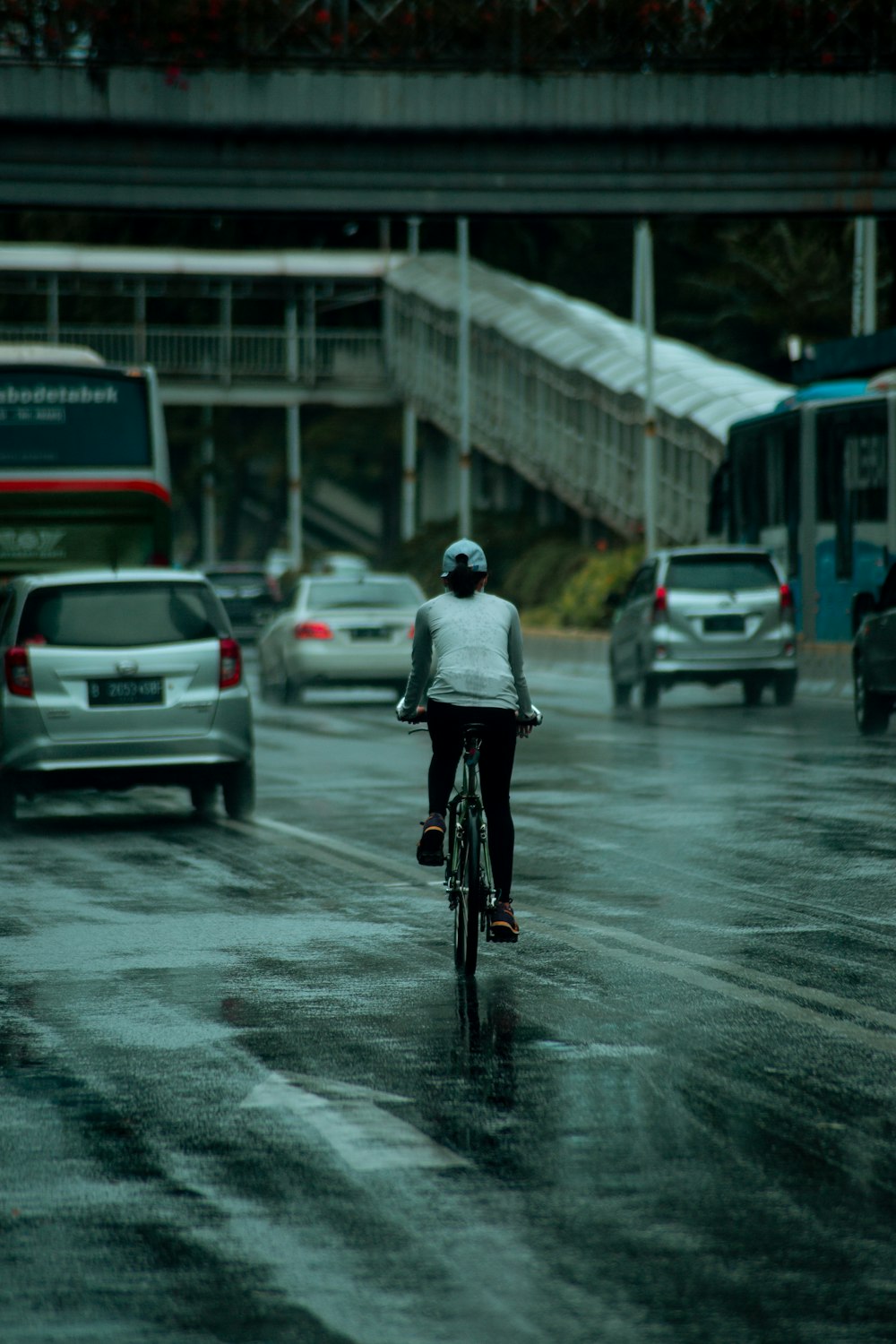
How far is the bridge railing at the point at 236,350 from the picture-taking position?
7150cm

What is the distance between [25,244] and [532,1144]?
67.3 meters

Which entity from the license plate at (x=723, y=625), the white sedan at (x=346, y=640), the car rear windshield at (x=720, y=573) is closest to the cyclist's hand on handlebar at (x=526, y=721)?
the license plate at (x=723, y=625)

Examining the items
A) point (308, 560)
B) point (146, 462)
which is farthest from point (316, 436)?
point (146, 462)

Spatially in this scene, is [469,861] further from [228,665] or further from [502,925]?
[228,665]

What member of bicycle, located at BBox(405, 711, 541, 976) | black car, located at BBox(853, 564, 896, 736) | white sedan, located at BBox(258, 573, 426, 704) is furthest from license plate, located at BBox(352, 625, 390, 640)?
bicycle, located at BBox(405, 711, 541, 976)

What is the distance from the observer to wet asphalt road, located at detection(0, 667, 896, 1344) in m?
4.89

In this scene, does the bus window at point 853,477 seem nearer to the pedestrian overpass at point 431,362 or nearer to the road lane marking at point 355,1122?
the pedestrian overpass at point 431,362

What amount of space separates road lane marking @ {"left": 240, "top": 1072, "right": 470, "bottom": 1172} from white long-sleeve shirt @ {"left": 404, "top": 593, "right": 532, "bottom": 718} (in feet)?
7.82

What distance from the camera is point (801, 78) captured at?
25016 mm

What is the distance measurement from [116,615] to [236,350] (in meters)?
60.2

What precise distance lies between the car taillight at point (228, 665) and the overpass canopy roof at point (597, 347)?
954 inches

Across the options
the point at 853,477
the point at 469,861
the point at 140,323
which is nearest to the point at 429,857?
the point at 469,861

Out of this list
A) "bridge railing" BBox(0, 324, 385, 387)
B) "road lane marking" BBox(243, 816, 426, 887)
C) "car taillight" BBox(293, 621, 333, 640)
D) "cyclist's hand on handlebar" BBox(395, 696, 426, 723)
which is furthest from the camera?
"bridge railing" BBox(0, 324, 385, 387)

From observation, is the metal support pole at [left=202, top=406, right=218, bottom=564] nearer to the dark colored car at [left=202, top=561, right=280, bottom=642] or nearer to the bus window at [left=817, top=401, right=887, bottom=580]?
the dark colored car at [left=202, top=561, right=280, bottom=642]
